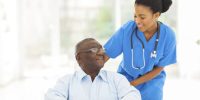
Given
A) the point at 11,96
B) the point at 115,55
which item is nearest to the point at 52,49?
the point at 11,96

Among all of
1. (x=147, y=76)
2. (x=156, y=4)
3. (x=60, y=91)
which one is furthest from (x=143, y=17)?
(x=60, y=91)

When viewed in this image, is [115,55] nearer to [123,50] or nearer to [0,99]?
[123,50]

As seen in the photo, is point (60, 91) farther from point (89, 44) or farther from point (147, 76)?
point (147, 76)

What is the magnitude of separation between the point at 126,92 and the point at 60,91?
305 mm

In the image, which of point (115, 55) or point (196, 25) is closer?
point (115, 55)

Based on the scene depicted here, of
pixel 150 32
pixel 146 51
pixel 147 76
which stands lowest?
pixel 147 76

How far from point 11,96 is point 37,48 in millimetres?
1933

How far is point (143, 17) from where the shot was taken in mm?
1838

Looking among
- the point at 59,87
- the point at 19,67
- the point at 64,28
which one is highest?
the point at 59,87

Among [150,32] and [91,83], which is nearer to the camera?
[91,83]

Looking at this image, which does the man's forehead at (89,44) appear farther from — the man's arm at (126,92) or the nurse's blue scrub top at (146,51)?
the nurse's blue scrub top at (146,51)

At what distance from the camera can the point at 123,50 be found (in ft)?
6.58

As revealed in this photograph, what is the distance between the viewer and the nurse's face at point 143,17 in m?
1.83

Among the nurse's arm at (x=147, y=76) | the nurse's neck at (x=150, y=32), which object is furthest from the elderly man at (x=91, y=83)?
the nurse's neck at (x=150, y=32)
